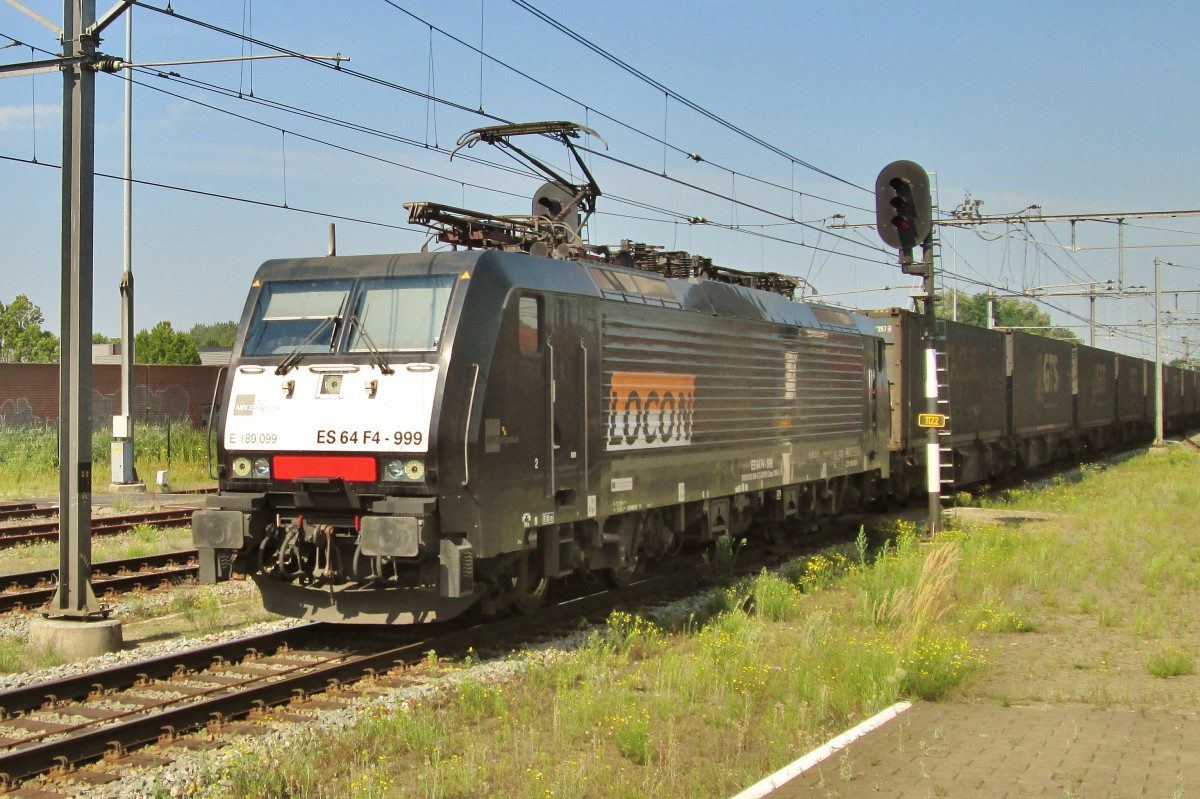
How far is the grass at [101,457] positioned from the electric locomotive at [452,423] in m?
16.9

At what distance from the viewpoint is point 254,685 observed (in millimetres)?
7809

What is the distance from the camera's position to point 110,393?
33875 mm

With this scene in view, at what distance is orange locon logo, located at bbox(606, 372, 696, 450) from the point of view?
33.6 feet

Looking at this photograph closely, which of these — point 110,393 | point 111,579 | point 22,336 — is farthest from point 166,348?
point 111,579

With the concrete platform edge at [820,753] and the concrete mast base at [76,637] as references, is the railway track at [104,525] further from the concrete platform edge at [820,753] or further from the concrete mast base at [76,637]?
the concrete platform edge at [820,753]

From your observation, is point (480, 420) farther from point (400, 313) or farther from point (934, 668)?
point (934, 668)

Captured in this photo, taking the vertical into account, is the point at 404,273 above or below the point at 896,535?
above

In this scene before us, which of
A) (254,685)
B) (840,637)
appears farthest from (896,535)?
(254,685)

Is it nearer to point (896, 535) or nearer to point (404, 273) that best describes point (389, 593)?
point (404, 273)

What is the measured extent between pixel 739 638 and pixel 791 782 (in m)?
3.37

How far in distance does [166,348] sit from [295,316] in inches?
2509

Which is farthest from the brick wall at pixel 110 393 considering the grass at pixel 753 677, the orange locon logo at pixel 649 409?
the grass at pixel 753 677

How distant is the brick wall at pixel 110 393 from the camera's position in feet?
104

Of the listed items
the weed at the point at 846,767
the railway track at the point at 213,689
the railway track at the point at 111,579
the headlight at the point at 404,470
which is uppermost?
the headlight at the point at 404,470
